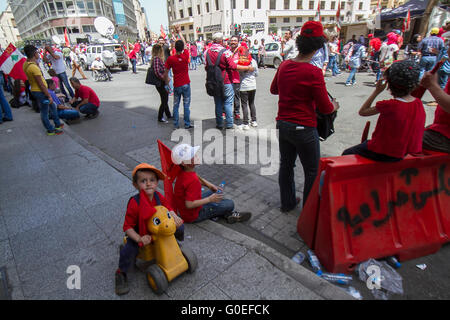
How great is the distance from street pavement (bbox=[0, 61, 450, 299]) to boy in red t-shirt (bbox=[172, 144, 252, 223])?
13 centimetres

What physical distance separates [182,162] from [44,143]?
5106 mm

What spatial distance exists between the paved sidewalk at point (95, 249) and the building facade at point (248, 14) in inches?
1990

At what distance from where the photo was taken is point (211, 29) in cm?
5303

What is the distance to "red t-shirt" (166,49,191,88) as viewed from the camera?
5883 mm

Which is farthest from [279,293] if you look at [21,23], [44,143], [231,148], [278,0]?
[21,23]

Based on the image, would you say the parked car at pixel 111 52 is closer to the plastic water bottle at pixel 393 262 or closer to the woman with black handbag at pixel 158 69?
the woman with black handbag at pixel 158 69

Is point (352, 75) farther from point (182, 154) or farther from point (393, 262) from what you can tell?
point (182, 154)

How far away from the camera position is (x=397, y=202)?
2.44 metres

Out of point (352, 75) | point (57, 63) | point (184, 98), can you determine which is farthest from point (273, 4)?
point (184, 98)

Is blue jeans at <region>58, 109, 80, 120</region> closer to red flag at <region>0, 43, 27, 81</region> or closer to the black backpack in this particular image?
red flag at <region>0, 43, 27, 81</region>

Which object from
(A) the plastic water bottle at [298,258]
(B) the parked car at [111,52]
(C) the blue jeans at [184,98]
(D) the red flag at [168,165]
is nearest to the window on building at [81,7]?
(B) the parked car at [111,52]

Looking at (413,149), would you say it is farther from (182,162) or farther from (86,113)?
(86,113)

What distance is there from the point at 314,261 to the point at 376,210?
737 mm

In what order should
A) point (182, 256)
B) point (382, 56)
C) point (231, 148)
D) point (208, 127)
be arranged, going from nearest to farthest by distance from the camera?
point (182, 256) < point (231, 148) < point (208, 127) < point (382, 56)
